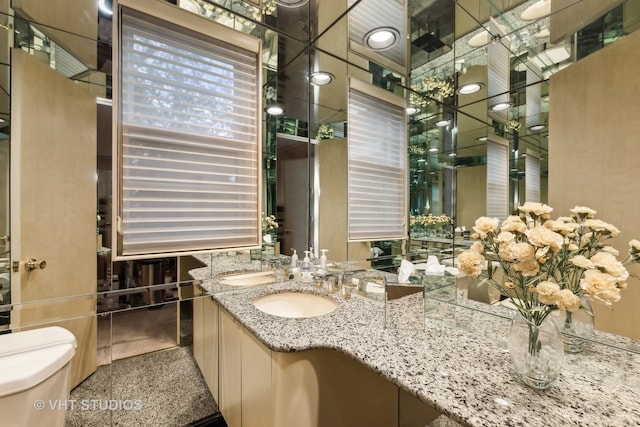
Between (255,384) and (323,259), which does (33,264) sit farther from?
(323,259)

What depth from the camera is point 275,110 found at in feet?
6.57

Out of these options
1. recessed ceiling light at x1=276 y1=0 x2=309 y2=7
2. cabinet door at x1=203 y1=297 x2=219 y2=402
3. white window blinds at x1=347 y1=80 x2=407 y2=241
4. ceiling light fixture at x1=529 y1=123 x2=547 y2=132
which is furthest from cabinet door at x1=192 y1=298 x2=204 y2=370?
recessed ceiling light at x1=276 y1=0 x2=309 y2=7

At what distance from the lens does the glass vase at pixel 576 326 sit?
859 mm

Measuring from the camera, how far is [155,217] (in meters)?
1.47

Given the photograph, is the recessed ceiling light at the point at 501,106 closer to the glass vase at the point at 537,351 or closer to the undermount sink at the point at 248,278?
the glass vase at the point at 537,351

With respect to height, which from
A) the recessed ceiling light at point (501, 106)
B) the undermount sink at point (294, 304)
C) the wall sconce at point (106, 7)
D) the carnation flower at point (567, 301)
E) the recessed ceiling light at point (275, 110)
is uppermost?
the wall sconce at point (106, 7)

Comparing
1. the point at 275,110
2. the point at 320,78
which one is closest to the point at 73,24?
the point at 275,110

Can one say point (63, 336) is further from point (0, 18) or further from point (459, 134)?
point (459, 134)

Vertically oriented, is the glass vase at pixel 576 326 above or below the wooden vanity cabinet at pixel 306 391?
above

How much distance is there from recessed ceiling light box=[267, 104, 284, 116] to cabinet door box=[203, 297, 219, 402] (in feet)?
4.62

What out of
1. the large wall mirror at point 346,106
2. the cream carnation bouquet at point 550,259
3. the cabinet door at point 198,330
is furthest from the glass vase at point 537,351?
the cabinet door at point 198,330

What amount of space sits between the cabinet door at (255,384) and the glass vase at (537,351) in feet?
2.78

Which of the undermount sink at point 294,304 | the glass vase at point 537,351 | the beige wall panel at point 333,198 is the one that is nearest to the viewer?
the glass vase at point 537,351

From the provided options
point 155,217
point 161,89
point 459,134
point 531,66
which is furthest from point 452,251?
point 161,89
